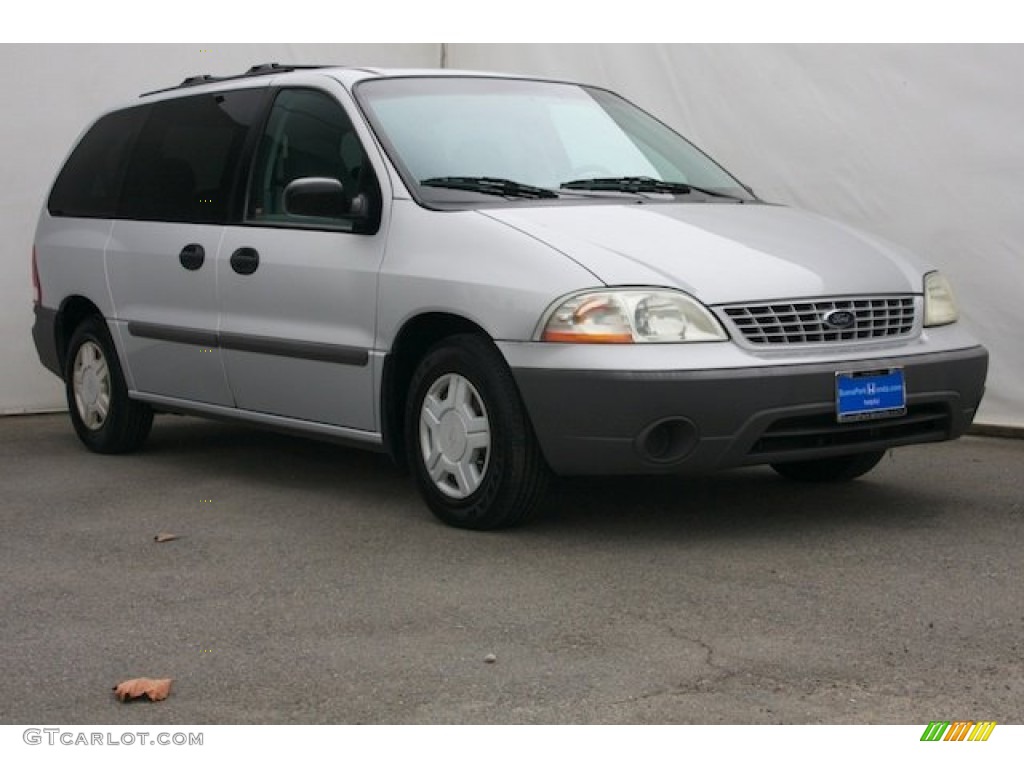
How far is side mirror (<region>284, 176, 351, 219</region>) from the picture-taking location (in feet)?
22.9

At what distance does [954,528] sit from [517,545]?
64.2 inches

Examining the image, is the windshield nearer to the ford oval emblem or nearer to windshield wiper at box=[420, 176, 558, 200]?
windshield wiper at box=[420, 176, 558, 200]

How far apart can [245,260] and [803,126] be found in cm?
371

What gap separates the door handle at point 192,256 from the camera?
26.0 ft

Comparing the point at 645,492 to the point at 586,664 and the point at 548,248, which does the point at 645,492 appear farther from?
the point at 586,664

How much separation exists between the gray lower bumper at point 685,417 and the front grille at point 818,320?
0.41 ft

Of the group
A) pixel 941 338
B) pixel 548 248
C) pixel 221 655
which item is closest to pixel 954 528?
pixel 941 338

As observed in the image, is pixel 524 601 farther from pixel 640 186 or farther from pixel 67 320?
pixel 67 320

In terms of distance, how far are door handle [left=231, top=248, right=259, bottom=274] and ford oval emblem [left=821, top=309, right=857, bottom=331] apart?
8.03 ft

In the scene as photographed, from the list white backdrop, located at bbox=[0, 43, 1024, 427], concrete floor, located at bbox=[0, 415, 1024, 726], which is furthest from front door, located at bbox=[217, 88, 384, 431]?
white backdrop, located at bbox=[0, 43, 1024, 427]

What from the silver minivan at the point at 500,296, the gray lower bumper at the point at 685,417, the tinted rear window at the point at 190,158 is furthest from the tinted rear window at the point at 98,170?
the gray lower bumper at the point at 685,417

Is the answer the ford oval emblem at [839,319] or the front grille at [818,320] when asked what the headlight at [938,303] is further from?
the ford oval emblem at [839,319]

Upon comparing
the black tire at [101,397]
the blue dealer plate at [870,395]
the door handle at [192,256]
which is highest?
the door handle at [192,256]

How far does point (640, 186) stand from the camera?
7.29 meters
